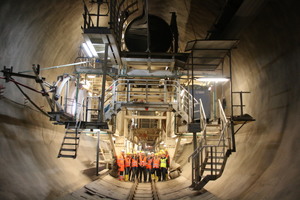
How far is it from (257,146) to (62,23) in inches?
346

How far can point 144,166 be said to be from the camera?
1845 centimetres

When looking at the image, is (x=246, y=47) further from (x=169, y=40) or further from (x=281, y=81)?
(x=169, y=40)

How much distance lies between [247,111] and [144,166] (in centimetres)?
877

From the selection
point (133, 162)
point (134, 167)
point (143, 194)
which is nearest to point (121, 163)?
point (133, 162)

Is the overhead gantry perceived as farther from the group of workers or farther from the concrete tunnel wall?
the group of workers

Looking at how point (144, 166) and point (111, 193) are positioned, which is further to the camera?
point (144, 166)

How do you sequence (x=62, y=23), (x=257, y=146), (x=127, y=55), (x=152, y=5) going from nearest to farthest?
(x=257, y=146) → (x=62, y=23) → (x=127, y=55) → (x=152, y=5)

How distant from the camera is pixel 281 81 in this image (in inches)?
349

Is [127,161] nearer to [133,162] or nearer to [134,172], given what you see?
[133,162]

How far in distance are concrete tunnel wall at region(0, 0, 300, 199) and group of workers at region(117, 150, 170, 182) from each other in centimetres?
497

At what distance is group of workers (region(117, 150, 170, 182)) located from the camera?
17123mm

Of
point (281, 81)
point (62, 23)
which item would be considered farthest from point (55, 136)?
point (281, 81)

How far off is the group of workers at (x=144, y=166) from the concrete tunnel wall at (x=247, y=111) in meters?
4.97

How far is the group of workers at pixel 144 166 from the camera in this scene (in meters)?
17.1
